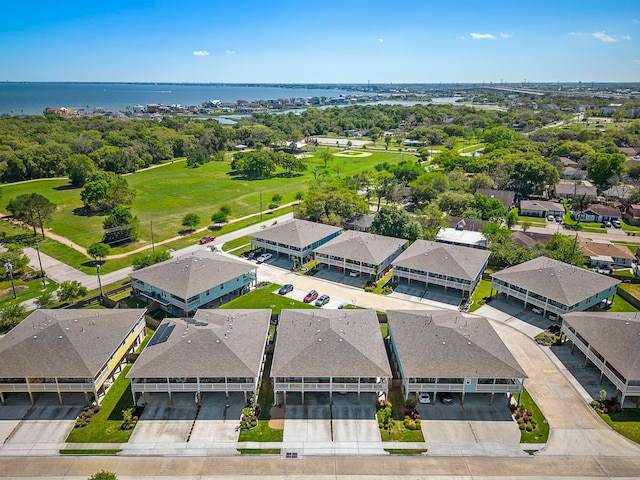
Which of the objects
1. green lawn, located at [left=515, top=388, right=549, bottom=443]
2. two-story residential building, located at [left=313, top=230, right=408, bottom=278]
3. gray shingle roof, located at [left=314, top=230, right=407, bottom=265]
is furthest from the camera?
gray shingle roof, located at [left=314, top=230, right=407, bottom=265]

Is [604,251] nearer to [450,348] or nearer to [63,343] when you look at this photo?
[450,348]

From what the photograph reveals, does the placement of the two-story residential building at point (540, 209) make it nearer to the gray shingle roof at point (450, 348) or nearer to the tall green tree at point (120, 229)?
the gray shingle roof at point (450, 348)

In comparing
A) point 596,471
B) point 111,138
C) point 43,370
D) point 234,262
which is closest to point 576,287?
point 596,471

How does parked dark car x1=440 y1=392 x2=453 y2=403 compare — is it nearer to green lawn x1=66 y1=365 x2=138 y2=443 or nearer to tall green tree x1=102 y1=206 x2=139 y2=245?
green lawn x1=66 y1=365 x2=138 y2=443

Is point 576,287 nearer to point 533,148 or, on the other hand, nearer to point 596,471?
point 596,471

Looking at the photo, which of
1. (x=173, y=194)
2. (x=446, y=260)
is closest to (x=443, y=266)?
(x=446, y=260)

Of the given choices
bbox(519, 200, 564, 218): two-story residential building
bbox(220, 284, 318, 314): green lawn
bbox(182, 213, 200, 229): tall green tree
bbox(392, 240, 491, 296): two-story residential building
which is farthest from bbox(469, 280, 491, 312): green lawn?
bbox(182, 213, 200, 229): tall green tree
